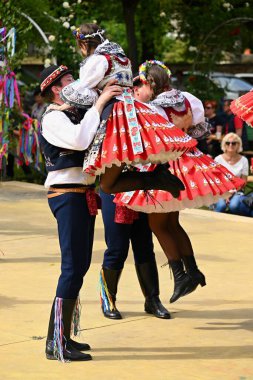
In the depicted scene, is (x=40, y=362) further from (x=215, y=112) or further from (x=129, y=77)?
(x=215, y=112)

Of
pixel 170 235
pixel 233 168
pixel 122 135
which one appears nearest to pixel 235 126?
pixel 233 168

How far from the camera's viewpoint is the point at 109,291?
7035 mm

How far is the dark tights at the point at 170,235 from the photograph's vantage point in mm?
7020

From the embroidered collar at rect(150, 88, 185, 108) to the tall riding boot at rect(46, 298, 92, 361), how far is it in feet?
5.43

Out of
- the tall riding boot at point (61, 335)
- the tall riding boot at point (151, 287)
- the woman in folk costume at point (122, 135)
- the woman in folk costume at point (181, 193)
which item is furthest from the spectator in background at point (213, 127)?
the tall riding boot at point (61, 335)

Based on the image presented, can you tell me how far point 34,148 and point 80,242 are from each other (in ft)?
28.5

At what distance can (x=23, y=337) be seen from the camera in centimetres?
641

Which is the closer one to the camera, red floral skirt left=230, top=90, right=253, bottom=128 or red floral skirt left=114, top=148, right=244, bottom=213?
red floral skirt left=230, top=90, right=253, bottom=128

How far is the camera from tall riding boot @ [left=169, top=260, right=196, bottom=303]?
22.7 ft

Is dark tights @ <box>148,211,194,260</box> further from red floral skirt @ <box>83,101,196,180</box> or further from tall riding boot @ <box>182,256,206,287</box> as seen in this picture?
red floral skirt @ <box>83,101,196,180</box>

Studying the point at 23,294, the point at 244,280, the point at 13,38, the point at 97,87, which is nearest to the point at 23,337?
the point at 23,294

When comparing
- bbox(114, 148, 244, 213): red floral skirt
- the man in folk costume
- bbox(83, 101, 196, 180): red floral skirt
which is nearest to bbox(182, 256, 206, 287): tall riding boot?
bbox(114, 148, 244, 213): red floral skirt

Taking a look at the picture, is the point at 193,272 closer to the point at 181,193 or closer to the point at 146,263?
the point at 146,263

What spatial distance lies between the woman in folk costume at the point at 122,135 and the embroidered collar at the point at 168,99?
97 cm
